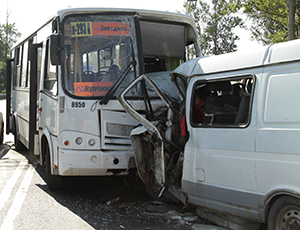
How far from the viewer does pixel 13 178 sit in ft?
28.1

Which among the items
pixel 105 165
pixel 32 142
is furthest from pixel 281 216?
pixel 32 142

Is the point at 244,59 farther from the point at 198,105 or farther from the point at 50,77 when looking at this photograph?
the point at 50,77

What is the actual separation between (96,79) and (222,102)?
239 cm

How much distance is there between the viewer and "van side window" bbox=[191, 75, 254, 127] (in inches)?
188

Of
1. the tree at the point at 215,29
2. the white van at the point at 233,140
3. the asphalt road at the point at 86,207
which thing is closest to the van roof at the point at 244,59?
the white van at the point at 233,140

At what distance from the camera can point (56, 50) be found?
635 cm

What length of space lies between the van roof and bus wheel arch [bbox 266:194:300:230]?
1.51 metres

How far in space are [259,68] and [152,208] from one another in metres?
2.83

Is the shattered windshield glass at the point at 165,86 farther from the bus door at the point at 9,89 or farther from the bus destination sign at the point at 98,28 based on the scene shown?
the bus door at the point at 9,89

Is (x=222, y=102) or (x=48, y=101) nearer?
(x=222, y=102)

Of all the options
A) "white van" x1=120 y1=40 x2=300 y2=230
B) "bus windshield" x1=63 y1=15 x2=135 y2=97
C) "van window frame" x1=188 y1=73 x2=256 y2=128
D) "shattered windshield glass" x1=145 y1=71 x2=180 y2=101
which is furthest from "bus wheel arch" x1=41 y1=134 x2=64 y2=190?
"van window frame" x1=188 y1=73 x2=256 y2=128

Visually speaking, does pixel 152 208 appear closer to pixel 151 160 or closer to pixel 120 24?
pixel 151 160

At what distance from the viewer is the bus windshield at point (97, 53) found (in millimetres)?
6571

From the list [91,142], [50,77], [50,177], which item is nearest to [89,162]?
[91,142]
